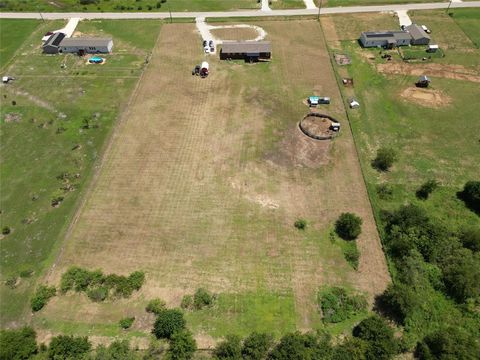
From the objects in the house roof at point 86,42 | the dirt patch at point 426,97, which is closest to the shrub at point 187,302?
the dirt patch at point 426,97

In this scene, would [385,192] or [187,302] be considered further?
[385,192]

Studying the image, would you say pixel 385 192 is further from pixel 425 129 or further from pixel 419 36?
pixel 419 36

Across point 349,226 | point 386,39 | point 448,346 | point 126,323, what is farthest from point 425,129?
point 126,323

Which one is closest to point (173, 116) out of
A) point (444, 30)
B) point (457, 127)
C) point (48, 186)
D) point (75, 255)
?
point (48, 186)

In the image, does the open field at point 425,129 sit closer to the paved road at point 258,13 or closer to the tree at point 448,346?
the tree at point 448,346

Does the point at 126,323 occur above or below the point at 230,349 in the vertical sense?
below

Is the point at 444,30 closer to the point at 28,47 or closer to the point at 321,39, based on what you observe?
the point at 321,39

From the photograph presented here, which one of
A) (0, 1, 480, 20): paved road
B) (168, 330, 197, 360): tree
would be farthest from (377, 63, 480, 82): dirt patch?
(168, 330, 197, 360): tree

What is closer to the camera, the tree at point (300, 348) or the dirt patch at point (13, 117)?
the tree at point (300, 348)
